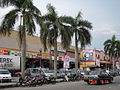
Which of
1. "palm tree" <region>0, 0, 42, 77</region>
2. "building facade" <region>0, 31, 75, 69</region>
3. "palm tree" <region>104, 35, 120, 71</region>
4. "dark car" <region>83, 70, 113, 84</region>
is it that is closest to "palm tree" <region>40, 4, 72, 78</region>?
"palm tree" <region>0, 0, 42, 77</region>

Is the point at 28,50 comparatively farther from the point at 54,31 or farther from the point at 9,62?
the point at 54,31

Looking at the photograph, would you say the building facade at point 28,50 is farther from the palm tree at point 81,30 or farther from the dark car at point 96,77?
the dark car at point 96,77

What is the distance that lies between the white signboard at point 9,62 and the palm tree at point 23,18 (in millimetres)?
13005

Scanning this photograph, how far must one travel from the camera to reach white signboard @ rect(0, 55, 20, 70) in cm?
4003

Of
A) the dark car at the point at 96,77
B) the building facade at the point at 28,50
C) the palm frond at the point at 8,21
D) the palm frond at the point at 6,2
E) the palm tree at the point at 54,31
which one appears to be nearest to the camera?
the dark car at the point at 96,77

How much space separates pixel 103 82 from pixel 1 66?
19.6 meters

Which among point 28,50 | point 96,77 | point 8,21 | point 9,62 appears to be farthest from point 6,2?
point 28,50

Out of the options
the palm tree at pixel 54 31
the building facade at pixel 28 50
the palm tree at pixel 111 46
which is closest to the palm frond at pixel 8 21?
the palm tree at pixel 54 31

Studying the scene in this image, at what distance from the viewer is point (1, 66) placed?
39844 mm

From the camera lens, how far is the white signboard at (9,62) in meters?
40.0

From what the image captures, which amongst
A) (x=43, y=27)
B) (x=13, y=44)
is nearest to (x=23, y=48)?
(x=43, y=27)

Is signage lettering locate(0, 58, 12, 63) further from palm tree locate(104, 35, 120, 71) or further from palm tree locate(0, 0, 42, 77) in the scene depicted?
palm tree locate(104, 35, 120, 71)

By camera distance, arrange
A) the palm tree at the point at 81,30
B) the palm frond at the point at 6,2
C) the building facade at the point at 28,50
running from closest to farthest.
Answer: the palm frond at the point at 6,2, the palm tree at the point at 81,30, the building facade at the point at 28,50

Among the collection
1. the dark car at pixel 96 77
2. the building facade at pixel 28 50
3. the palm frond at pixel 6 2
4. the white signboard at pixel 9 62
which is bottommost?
the dark car at pixel 96 77
